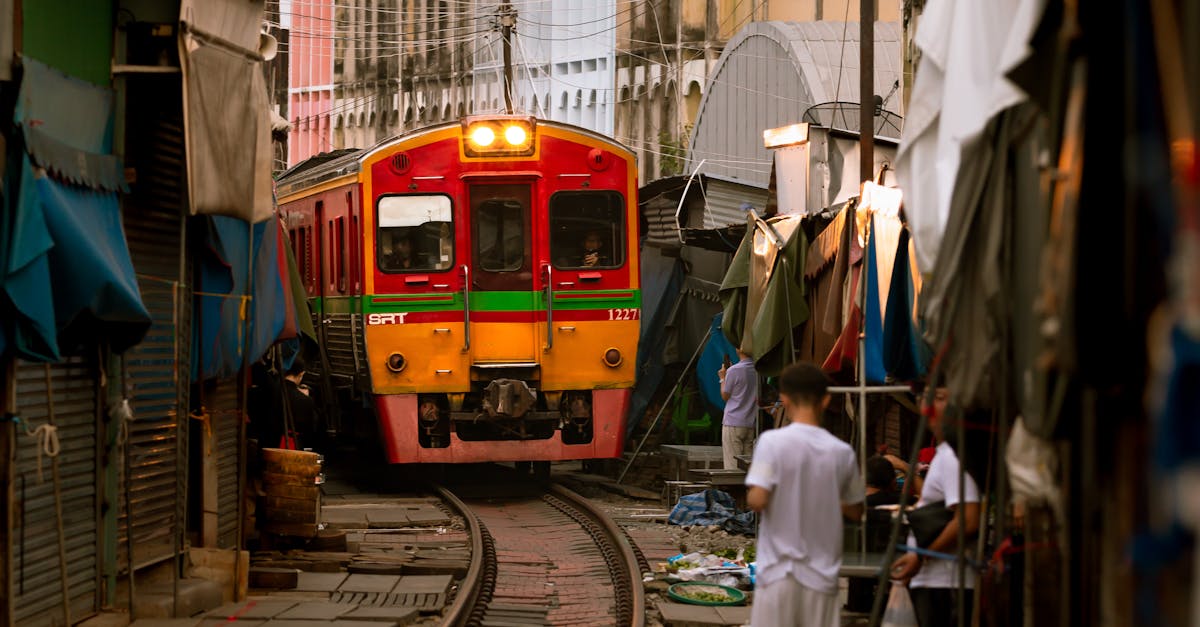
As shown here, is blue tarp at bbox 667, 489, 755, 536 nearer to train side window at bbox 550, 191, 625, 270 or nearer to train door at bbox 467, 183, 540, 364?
train door at bbox 467, 183, 540, 364

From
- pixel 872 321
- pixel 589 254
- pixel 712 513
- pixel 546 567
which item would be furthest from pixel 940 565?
pixel 589 254

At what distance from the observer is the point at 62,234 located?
280 inches

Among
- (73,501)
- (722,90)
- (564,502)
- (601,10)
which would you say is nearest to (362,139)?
(601,10)

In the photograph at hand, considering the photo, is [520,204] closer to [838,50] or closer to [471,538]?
[471,538]

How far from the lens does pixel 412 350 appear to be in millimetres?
14891

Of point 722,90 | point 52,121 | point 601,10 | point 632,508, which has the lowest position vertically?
point 632,508

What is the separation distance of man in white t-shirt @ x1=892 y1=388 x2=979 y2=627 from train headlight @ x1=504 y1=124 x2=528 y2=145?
8937 mm

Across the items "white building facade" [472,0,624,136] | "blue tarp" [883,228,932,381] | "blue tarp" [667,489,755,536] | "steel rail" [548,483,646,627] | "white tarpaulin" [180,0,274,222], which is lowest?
"steel rail" [548,483,646,627]

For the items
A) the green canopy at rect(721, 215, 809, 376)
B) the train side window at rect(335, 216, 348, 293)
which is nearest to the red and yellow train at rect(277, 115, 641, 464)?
the train side window at rect(335, 216, 348, 293)

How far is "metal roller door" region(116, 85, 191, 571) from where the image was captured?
8820 mm

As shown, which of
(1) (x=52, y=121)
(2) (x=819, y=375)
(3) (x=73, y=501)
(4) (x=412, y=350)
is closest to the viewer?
(2) (x=819, y=375)

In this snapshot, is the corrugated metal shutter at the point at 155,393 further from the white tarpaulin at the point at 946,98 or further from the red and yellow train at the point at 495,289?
the red and yellow train at the point at 495,289

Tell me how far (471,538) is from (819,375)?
7.76 meters

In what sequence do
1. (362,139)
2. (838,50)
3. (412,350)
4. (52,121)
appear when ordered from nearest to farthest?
(52,121), (412,350), (838,50), (362,139)
